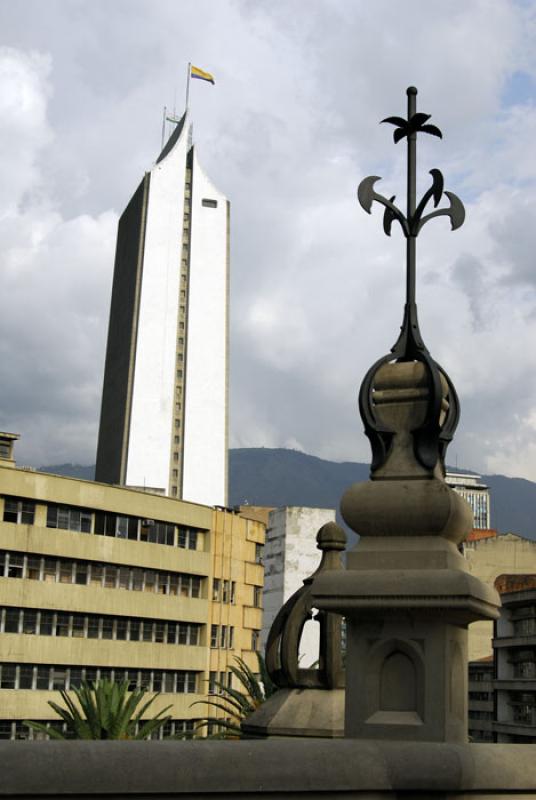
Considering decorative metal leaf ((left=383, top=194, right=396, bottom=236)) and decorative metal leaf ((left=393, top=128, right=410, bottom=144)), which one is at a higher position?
decorative metal leaf ((left=393, top=128, right=410, bottom=144))

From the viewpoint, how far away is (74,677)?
6644 cm

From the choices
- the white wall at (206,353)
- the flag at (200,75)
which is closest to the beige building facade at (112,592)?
the white wall at (206,353)

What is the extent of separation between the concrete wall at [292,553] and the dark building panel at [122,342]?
1911cm

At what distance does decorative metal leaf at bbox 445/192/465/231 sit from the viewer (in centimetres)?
969

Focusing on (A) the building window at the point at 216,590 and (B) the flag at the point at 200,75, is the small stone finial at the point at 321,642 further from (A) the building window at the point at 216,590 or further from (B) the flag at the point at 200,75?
(B) the flag at the point at 200,75

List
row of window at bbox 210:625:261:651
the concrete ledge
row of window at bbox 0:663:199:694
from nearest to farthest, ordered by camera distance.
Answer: the concrete ledge → row of window at bbox 0:663:199:694 → row of window at bbox 210:625:261:651

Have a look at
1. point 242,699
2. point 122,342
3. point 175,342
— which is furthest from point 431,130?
point 122,342

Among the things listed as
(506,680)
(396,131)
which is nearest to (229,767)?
(396,131)

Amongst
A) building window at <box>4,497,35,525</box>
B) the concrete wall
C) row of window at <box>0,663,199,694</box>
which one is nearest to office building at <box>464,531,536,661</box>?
the concrete wall

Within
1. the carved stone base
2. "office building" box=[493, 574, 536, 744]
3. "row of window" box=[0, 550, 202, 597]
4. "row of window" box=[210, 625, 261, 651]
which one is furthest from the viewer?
"office building" box=[493, 574, 536, 744]

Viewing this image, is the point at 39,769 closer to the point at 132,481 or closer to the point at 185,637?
the point at 185,637

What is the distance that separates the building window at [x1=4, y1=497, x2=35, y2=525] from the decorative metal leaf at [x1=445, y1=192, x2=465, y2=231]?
5648 cm

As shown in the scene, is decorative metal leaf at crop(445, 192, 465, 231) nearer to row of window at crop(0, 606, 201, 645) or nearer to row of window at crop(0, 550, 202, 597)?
row of window at crop(0, 550, 202, 597)

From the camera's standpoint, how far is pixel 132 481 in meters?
134
